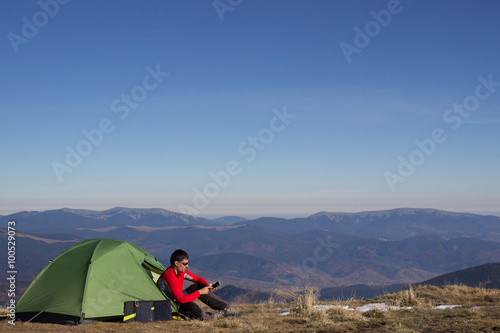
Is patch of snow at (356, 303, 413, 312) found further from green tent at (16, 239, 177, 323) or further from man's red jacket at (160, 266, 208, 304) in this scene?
green tent at (16, 239, 177, 323)

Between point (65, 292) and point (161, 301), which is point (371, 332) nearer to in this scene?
point (161, 301)

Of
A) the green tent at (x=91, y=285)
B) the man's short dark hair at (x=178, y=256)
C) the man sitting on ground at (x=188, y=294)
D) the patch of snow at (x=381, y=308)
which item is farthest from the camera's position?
the patch of snow at (x=381, y=308)

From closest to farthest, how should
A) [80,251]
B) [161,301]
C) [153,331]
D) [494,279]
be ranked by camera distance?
[153,331]
[161,301]
[80,251]
[494,279]

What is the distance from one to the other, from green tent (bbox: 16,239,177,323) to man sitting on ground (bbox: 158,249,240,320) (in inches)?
30.7

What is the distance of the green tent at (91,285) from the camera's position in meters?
11.6

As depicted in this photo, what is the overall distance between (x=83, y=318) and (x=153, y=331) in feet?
8.49

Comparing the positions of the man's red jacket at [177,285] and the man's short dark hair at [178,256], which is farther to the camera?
the man's short dark hair at [178,256]

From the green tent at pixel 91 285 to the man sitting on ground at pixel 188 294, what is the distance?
0.78m

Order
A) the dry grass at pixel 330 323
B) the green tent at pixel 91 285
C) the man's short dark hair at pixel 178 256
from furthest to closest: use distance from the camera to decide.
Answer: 1. the man's short dark hair at pixel 178 256
2. the green tent at pixel 91 285
3. the dry grass at pixel 330 323

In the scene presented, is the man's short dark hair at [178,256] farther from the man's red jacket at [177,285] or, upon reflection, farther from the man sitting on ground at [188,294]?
the man's red jacket at [177,285]

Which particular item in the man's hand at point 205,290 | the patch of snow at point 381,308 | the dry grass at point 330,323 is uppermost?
the man's hand at point 205,290

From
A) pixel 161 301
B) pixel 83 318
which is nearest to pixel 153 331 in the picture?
pixel 161 301

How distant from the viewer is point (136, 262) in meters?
13.5

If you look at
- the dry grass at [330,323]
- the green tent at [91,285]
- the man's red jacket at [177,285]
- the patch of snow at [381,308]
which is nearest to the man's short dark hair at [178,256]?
the man's red jacket at [177,285]
